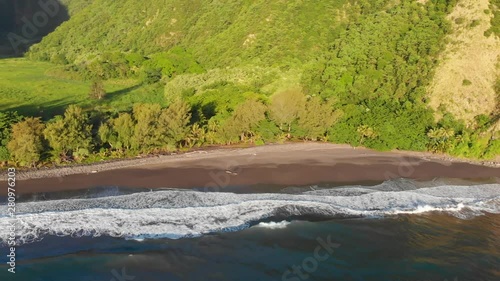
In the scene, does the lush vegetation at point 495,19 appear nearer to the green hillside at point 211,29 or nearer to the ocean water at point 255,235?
the green hillside at point 211,29

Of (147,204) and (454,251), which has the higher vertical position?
(147,204)

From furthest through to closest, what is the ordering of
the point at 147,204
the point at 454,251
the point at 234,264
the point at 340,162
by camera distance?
the point at 340,162
the point at 147,204
the point at 454,251
the point at 234,264

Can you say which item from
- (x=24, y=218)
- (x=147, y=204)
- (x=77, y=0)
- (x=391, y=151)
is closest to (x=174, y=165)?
(x=147, y=204)

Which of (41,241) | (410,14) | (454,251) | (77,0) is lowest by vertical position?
(454,251)

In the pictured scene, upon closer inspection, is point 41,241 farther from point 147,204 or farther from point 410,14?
point 410,14

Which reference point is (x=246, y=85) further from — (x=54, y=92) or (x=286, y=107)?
(x=54, y=92)


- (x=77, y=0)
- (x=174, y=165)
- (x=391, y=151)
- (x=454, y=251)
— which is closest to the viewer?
(x=454, y=251)

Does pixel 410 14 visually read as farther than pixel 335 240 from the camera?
Yes

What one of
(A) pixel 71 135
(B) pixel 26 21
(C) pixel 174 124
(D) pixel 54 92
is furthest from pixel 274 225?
(B) pixel 26 21
